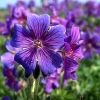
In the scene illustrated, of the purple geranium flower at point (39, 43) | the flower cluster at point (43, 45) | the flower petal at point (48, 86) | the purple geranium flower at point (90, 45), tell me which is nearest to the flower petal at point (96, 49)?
the purple geranium flower at point (90, 45)

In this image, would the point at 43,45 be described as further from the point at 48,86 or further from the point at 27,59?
the point at 48,86

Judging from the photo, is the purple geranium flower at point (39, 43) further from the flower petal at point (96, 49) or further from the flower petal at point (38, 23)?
the flower petal at point (96, 49)

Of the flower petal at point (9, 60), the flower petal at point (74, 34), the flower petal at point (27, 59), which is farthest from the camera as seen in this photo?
the flower petal at point (9, 60)

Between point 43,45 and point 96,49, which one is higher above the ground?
point 43,45

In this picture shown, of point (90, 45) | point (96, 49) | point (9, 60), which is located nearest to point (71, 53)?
point (9, 60)

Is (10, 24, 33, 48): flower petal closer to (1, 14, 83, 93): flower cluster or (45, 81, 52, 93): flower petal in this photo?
(1, 14, 83, 93): flower cluster

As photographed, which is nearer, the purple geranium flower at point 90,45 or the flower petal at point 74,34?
the flower petal at point 74,34

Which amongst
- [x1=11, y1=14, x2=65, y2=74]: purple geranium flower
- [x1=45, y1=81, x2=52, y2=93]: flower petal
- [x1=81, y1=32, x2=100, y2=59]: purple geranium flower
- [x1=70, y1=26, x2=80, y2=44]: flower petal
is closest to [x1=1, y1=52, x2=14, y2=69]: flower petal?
[x1=11, y1=14, x2=65, y2=74]: purple geranium flower

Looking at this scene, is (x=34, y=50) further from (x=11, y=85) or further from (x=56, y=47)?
(x=11, y=85)
